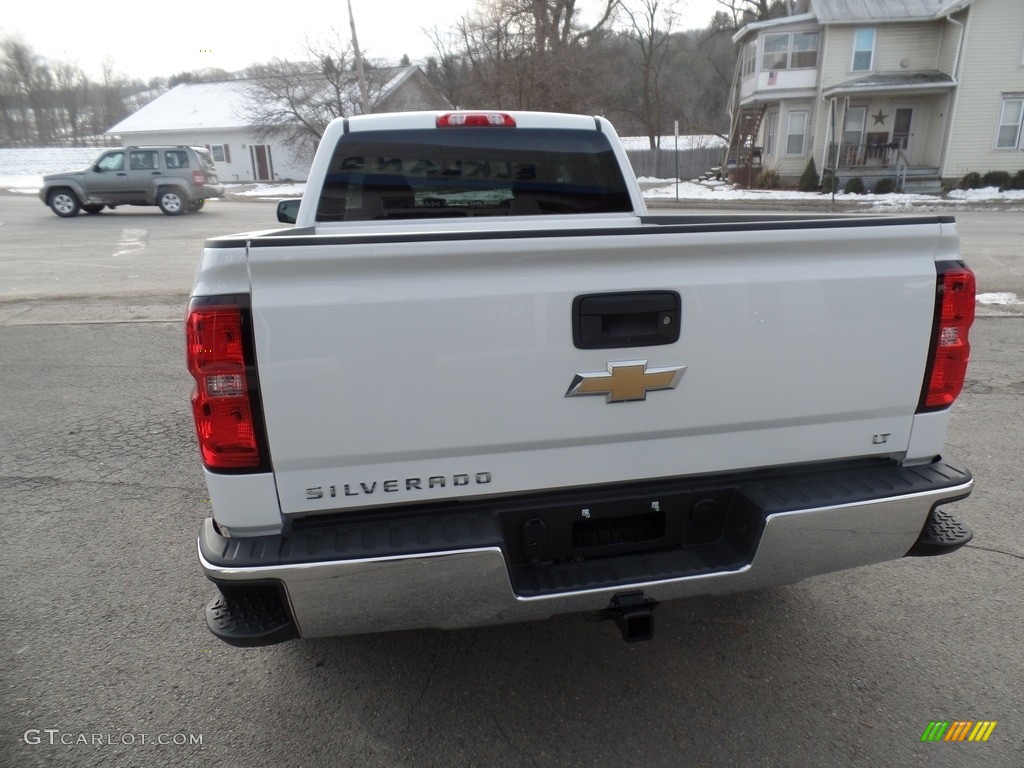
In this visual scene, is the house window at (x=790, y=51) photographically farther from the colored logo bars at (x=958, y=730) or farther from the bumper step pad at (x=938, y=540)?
the colored logo bars at (x=958, y=730)

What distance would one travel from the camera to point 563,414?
2.17 meters

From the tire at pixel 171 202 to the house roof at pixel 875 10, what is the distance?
81.0ft

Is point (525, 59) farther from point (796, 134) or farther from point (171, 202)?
point (171, 202)

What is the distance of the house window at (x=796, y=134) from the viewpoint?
1174 inches

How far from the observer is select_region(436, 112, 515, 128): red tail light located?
396 cm

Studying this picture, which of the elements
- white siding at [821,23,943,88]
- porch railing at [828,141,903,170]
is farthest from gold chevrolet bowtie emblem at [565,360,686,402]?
white siding at [821,23,943,88]

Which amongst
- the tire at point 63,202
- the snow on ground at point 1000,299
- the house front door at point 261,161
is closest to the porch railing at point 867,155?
the snow on ground at point 1000,299

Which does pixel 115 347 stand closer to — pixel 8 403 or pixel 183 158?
pixel 8 403

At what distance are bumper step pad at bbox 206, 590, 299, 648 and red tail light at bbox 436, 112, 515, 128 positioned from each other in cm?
283

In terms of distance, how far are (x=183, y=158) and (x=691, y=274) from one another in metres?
→ 22.8

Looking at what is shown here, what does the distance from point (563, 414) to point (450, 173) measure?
238 cm

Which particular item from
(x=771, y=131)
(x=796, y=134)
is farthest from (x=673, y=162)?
(x=796, y=134)

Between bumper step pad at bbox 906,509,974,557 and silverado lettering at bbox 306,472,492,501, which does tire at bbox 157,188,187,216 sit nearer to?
silverado lettering at bbox 306,472,492,501

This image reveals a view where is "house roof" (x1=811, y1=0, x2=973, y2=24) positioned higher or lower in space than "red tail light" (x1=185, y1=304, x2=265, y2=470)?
higher
